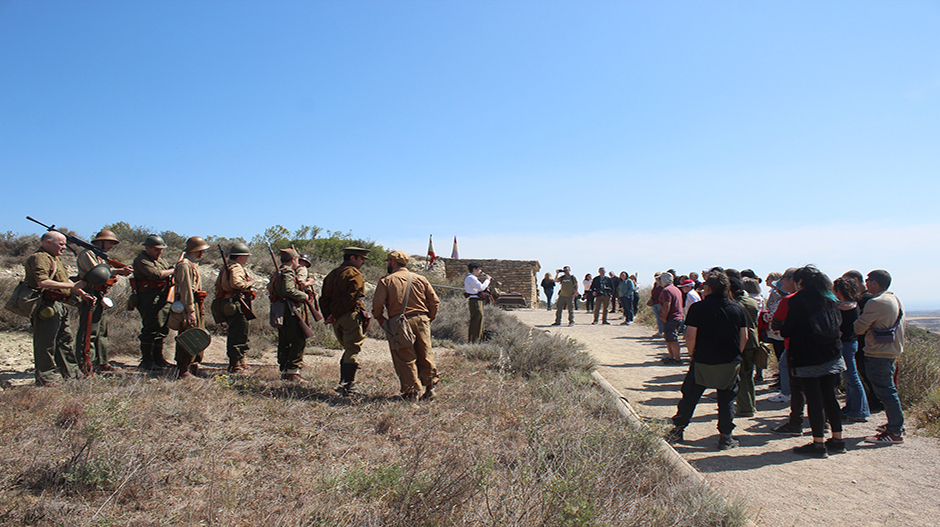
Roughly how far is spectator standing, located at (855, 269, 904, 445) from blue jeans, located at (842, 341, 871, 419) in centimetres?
19

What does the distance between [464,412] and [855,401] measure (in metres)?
4.47

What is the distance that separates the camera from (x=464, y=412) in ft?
17.0

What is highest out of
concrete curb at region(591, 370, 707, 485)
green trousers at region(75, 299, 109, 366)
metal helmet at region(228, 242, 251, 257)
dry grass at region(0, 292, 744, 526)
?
metal helmet at region(228, 242, 251, 257)

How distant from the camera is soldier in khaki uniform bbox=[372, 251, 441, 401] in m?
5.68

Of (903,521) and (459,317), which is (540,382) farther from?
(459,317)

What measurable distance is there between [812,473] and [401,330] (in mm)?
4045

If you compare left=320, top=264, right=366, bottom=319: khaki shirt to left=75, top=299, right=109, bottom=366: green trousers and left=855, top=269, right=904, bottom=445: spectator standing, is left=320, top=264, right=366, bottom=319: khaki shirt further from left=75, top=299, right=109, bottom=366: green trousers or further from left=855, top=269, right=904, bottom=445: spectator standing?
left=855, top=269, right=904, bottom=445: spectator standing

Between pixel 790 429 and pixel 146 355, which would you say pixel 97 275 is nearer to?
pixel 146 355

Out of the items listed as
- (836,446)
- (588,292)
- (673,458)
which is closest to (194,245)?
(673,458)

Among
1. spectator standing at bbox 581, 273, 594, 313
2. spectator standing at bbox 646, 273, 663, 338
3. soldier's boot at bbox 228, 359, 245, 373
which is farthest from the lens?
spectator standing at bbox 581, 273, 594, 313

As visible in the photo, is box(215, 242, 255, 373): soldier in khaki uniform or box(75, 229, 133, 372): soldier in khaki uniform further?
box(215, 242, 255, 373): soldier in khaki uniform

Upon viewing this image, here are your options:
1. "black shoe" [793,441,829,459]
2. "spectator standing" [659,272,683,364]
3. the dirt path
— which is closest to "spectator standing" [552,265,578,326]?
"spectator standing" [659,272,683,364]

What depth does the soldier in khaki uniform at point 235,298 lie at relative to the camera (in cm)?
629

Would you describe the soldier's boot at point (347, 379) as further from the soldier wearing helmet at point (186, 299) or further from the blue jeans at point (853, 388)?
the blue jeans at point (853, 388)
